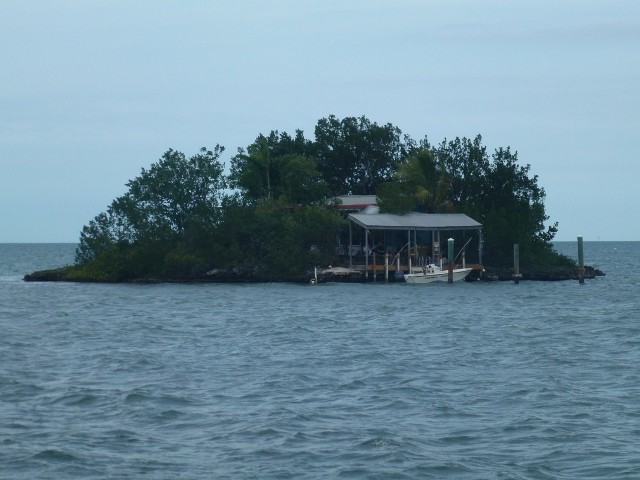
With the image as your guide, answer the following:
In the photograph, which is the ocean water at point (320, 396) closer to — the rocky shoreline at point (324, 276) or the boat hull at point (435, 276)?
the boat hull at point (435, 276)

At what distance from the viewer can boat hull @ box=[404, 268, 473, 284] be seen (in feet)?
201

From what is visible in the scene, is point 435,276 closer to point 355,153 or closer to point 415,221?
point 415,221

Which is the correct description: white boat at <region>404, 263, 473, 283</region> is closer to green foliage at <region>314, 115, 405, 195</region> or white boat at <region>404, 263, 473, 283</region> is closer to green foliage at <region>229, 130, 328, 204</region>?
green foliage at <region>229, 130, 328, 204</region>

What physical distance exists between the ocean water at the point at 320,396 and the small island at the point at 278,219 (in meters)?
23.4

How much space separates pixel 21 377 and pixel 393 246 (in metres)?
44.6

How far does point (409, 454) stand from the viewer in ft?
53.0

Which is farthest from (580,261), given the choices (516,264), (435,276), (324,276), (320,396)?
(320,396)

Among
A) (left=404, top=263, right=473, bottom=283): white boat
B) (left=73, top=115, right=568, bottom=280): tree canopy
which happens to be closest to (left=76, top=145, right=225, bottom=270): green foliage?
(left=73, top=115, right=568, bottom=280): tree canopy

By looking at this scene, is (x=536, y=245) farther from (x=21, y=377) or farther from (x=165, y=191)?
(x=21, y=377)

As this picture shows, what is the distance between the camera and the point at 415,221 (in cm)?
6350

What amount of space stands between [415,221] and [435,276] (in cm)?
367

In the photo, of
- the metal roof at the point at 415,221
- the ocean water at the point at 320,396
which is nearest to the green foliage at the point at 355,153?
the metal roof at the point at 415,221

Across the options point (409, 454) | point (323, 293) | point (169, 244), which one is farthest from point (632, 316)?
point (169, 244)

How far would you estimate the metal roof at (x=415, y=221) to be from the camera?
60.9m
